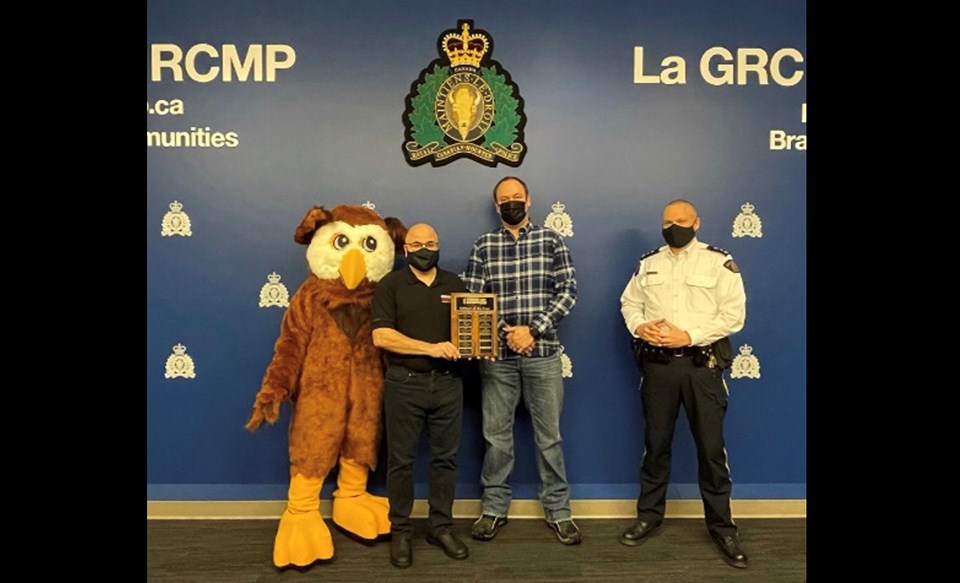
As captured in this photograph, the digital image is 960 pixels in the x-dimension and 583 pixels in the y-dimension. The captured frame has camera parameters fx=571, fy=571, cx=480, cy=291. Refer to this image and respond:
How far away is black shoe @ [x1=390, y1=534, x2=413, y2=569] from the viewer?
286cm

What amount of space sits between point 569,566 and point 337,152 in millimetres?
2677

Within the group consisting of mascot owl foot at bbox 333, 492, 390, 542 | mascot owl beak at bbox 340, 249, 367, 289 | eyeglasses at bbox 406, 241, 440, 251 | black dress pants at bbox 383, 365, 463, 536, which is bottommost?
mascot owl foot at bbox 333, 492, 390, 542

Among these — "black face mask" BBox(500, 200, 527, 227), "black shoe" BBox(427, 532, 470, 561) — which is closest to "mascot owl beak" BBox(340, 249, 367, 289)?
"black face mask" BBox(500, 200, 527, 227)

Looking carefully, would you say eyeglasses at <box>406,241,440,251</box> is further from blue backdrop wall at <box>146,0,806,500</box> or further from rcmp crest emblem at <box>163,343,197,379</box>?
rcmp crest emblem at <box>163,343,197,379</box>

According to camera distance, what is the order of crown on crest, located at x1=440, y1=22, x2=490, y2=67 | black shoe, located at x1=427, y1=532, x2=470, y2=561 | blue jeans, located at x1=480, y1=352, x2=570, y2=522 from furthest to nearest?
crown on crest, located at x1=440, y1=22, x2=490, y2=67 < blue jeans, located at x1=480, y1=352, x2=570, y2=522 < black shoe, located at x1=427, y1=532, x2=470, y2=561

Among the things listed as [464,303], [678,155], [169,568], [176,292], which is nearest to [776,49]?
[678,155]

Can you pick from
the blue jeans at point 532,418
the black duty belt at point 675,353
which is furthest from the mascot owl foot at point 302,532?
the black duty belt at point 675,353

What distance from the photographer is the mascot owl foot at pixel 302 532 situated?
2857 mm

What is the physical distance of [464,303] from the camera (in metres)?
2.82

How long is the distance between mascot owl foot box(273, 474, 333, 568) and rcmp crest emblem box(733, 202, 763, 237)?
9.38ft

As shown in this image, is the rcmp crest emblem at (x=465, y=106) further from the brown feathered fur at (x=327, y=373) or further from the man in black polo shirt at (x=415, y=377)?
the man in black polo shirt at (x=415, y=377)

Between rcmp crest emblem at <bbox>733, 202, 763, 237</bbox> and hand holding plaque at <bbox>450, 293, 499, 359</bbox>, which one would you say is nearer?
hand holding plaque at <bbox>450, 293, 499, 359</bbox>

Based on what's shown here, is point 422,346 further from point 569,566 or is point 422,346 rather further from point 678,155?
point 678,155

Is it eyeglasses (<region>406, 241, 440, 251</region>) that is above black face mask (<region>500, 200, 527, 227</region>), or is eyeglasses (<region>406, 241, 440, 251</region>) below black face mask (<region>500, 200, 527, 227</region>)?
below
